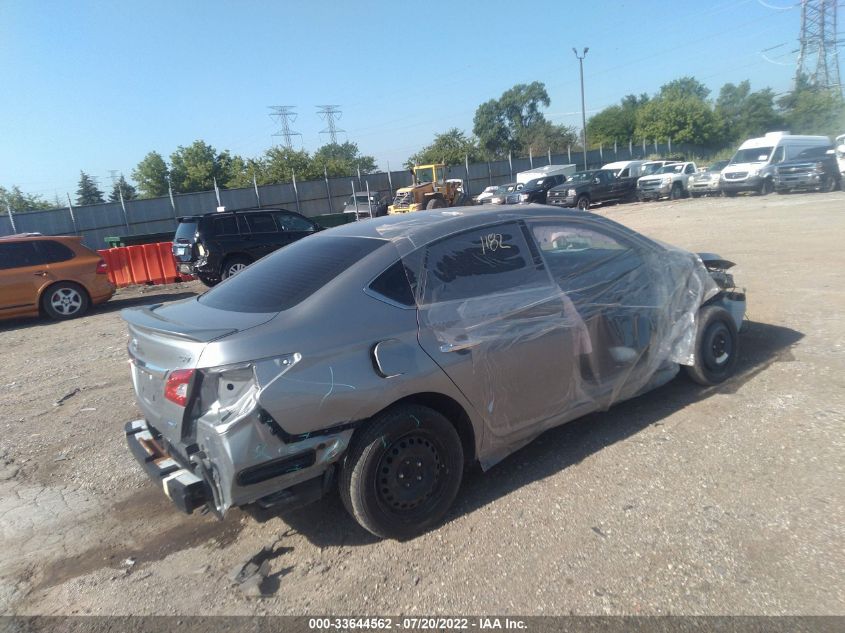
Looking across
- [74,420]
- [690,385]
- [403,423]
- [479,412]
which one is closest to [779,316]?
[690,385]

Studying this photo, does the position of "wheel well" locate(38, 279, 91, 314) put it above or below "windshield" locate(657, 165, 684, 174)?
below

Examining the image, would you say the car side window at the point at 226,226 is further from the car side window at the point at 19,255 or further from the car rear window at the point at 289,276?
the car rear window at the point at 289,276

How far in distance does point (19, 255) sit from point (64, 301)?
3.40 feet

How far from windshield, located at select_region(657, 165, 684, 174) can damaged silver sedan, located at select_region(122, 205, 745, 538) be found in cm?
2785

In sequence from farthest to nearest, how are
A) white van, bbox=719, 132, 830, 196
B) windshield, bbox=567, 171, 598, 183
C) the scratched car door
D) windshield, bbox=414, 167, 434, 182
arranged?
windshield, bbox=414, 167, 434, 182, windshield, bbox=567, 171, 598, 183, white van, bbox=719, 132, 830, 196, the scratched car door

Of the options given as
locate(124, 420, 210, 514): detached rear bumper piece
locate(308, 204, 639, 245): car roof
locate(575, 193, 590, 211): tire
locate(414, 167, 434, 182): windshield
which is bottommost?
locate(575, 193, 590, 211): tire

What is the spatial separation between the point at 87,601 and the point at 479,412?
2.19 m

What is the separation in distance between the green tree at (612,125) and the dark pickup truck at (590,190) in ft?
147

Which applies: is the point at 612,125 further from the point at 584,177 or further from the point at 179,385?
the point at 179,385

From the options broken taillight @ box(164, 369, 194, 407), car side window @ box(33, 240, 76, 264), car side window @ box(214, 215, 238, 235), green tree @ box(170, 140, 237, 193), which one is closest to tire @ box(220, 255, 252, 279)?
car side window @ box(214, 215, 238, 235)

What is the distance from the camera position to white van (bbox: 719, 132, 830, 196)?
24.1m

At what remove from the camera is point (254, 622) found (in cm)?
265

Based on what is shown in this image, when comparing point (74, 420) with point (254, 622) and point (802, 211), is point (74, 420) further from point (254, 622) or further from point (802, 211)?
point (802, 211)

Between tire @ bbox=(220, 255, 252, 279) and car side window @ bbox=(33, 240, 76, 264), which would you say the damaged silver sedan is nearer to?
car side window @ bbox=(33, 240, 76, 264)
